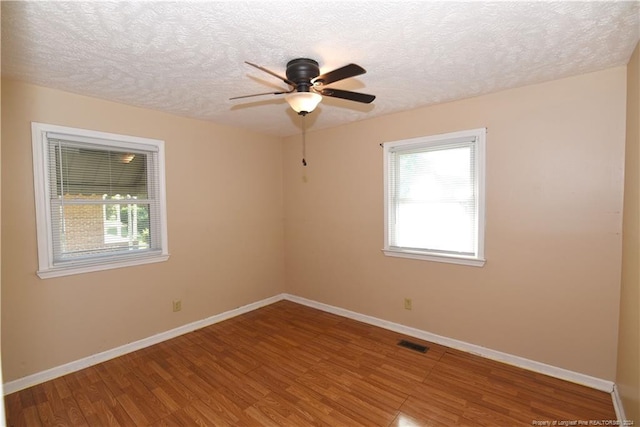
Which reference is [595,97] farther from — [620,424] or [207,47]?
[207,47]

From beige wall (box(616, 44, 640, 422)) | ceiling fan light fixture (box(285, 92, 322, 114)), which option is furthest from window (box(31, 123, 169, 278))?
beige wall (box(616, 44, 640, 422))

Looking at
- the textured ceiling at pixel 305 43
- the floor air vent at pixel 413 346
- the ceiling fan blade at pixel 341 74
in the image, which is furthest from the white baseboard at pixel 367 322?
the ceiling fan blade at pixel 341 74

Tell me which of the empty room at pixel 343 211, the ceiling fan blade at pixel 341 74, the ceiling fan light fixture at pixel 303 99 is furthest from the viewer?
the ceiling fan light fixture at pixel 303 99

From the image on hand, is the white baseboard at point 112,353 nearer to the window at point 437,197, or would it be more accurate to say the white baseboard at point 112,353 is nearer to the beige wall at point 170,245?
the beige wall at point 170,245

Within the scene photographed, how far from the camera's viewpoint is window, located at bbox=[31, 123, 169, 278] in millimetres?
2592

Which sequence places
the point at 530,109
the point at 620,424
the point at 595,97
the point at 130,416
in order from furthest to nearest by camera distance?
1. the point at 530,109
2. the point at 595,97
3. the point at 130,416
4. the point at 620,424

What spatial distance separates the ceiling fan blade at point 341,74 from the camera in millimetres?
1754

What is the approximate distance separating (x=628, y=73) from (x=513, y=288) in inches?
71.8

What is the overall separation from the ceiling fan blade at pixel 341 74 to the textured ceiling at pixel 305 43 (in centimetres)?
21

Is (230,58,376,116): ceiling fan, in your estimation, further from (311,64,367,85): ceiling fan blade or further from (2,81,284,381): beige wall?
(2,81,284,381): beige wall

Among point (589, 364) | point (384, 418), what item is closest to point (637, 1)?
point (589, 364)

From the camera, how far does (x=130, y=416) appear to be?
2.17 meters

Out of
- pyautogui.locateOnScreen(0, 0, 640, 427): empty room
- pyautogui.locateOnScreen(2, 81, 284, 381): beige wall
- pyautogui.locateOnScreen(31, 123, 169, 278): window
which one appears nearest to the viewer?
pyautogui.locateOnScreen(0, 0, 640, 427): empty room

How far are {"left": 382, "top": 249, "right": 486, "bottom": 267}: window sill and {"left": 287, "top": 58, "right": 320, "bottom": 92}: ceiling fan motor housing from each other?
209cm
